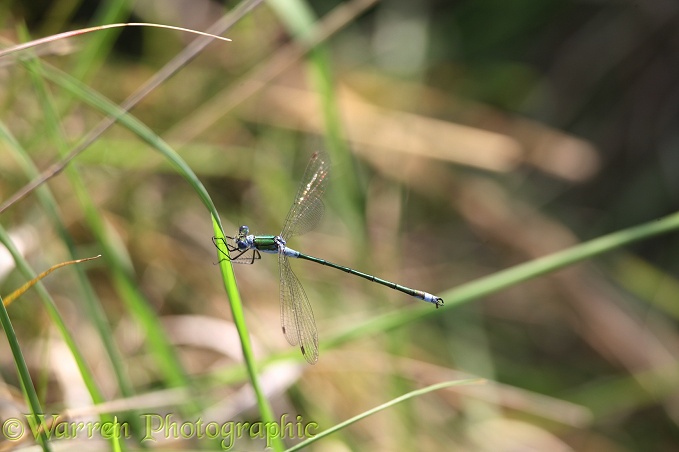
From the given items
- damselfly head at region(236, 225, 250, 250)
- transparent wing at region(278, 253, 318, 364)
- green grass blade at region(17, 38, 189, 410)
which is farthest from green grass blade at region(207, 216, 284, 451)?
damselfly head at region(236, 225, 250, 250)

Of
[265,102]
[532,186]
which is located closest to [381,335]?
[265,102]

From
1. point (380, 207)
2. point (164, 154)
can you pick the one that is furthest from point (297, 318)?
point (380, 207)

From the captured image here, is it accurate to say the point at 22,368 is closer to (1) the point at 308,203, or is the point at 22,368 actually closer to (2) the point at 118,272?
(2) the point at 118,272

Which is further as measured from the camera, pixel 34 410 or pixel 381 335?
pixel 381 335

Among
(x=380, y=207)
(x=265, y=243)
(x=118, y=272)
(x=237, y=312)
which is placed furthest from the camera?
(x=380, y=207)

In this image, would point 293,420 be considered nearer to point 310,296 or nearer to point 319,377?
point 319,377

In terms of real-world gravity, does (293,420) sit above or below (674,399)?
below
